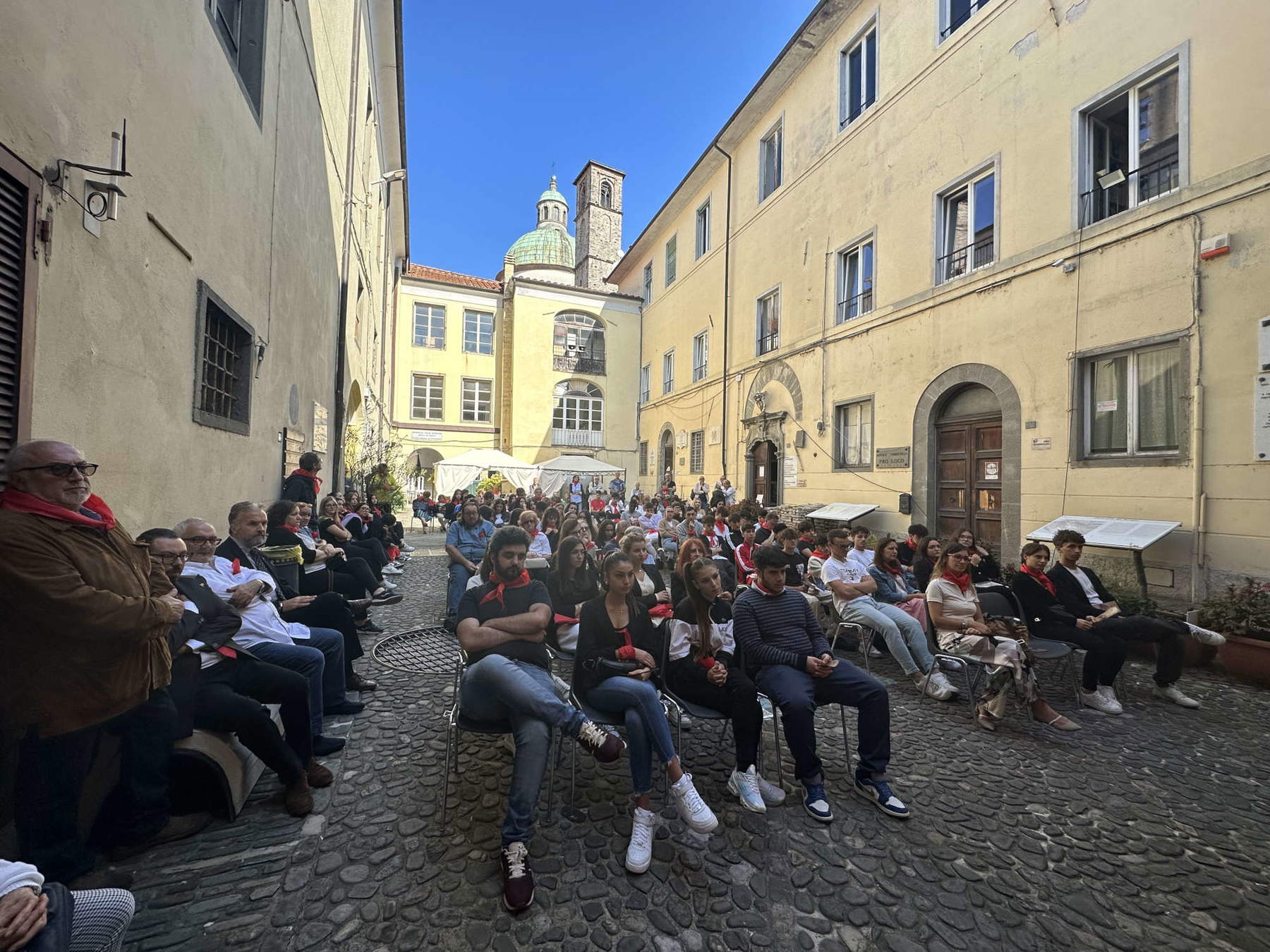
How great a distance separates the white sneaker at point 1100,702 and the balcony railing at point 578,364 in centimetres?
2423

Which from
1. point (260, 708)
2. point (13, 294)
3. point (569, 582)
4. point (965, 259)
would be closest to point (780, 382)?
point (965, 259)

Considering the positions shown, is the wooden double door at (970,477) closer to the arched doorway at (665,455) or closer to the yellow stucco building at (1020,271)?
the yellow stucco building at (1020,271)

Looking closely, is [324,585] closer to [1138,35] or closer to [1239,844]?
[1239,844]

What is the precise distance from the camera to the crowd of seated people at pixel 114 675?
2.07 meters

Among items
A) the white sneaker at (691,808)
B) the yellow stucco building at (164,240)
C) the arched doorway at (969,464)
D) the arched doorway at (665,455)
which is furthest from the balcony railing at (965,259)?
the arched doorway at (665,455)

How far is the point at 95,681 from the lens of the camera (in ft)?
7.20

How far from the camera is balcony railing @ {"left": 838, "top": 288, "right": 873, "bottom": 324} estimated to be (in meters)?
12.0

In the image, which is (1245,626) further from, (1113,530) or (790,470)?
(790,470)

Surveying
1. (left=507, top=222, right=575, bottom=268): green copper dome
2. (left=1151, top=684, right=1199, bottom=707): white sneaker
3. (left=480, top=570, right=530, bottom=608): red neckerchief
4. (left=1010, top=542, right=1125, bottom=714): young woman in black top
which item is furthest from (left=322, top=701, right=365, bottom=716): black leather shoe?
(left=507, top=222, right=575, bottom=268): green copper dome

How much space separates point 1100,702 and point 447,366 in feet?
88.4

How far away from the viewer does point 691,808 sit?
279 cm

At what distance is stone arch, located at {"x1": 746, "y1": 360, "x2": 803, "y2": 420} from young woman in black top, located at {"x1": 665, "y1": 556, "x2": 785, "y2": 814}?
440 inches

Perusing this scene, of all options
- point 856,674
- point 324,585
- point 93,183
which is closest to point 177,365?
point 93,183

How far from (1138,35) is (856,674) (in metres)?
9.24
